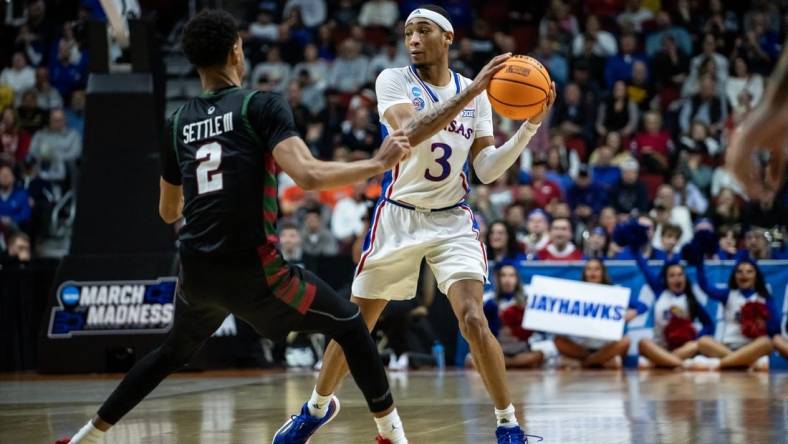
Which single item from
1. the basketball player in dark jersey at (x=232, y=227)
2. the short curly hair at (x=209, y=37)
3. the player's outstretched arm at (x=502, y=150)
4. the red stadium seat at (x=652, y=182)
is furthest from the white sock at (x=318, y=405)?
the red stadium seat at (x=652, y=182)

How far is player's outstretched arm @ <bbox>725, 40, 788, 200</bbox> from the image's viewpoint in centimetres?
379

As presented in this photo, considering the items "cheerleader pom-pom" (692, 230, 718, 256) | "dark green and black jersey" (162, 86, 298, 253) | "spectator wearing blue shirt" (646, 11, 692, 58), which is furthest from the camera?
"spectator wearing blue shirt" (646, 11, 692, 58)

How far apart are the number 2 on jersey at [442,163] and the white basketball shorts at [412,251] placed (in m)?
0.21

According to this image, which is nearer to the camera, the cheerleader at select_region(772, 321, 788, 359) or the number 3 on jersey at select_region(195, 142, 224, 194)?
the number 3 on jersey at select_region(195, 142, 224, 194)

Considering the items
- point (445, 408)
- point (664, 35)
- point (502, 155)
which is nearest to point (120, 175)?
point (445, 408)

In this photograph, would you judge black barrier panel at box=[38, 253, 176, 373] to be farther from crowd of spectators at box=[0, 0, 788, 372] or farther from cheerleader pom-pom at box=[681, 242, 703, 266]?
cheerleader pom-pom at box=[681, 242, 703, 266]

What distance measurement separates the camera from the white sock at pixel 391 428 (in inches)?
230

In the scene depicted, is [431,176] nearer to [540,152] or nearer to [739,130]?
[739,130]

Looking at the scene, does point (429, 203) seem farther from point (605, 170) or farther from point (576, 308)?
point (605, 170)

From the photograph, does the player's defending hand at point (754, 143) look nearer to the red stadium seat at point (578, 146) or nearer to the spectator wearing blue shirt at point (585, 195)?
the spectator wearing blue shirt at point (585, 195)

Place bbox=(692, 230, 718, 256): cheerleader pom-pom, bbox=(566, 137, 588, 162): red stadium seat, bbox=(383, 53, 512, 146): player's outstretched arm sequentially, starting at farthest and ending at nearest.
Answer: bbox=(566, 137, 588, 162): red stadium seat, bbox=(692, 230, 718, 256): cheerleader pom-pom, bbox=(383, 53, 512, 146): player's outstretched arm

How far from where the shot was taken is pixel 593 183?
16.9 m

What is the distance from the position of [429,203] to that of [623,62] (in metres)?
13.8

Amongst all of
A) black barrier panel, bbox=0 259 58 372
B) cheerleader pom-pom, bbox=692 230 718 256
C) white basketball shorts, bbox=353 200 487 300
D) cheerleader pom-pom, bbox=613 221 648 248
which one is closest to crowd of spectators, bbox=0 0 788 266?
cheerleader pom-pom, bbox=613 221 648 248
